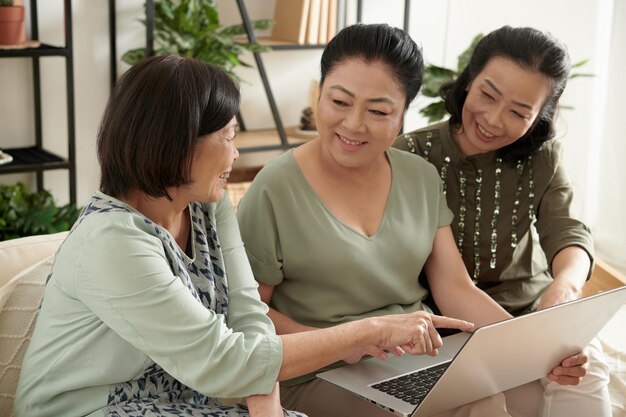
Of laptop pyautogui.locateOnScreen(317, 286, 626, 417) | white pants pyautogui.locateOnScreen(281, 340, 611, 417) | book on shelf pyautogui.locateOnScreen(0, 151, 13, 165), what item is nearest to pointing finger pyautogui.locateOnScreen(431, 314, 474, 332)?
laptop pyautogui.locateOnScreen(317, 286, 626, 417)

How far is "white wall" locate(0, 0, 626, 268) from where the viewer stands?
3.79 m

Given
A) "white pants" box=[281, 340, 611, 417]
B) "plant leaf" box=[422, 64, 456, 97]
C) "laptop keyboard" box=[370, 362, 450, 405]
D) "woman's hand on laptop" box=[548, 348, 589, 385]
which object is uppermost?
"plant leaf" box=[422, 64, 456, 97]

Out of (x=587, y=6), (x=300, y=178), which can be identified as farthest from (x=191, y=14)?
(x=300, y=178)

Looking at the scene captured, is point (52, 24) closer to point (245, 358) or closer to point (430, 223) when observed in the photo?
point (430, 223)

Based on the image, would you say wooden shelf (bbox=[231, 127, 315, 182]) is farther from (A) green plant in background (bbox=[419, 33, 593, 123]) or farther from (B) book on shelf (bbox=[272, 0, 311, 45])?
(A) green plant in background (bbox=[419, 33, 593, 123])

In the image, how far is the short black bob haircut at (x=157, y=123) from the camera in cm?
145

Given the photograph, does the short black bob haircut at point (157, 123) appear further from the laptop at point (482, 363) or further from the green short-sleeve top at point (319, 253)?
the laptop at point (482, 363)

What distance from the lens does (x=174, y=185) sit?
149 centimetres

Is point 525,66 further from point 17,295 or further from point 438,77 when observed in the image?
point 438,77

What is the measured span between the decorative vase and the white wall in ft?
1.10

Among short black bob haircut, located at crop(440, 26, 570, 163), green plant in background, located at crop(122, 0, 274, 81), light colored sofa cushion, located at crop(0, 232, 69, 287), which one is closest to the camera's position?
light colored sofa cushion, located at crop(0, 232, 69, 287)

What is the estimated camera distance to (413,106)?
12.5ft

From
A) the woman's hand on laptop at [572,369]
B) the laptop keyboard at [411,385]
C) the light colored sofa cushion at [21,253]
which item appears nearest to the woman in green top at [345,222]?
the woman's hand on laptop at [572,369]

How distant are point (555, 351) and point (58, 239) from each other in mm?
988
